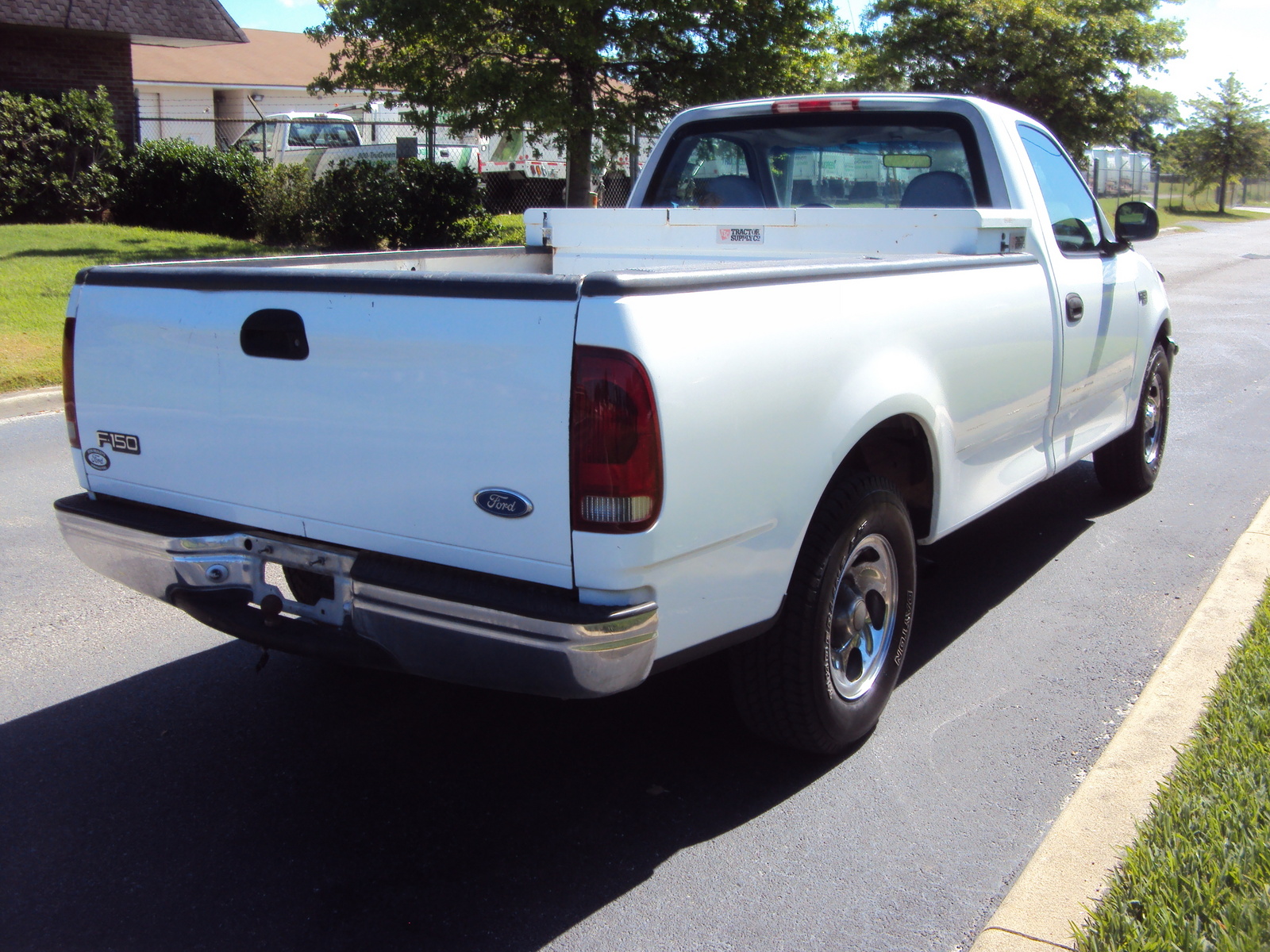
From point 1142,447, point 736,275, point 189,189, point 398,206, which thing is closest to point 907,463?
point 736,275

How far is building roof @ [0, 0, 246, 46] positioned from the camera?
60.6 ft

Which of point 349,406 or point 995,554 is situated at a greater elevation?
point 349,406

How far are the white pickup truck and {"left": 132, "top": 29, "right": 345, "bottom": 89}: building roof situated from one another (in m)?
32.3

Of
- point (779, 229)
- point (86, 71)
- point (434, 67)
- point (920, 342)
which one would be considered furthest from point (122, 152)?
point (920, 342)

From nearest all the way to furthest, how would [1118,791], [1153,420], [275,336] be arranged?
[275,336]
[1118,791]
[1153,420]

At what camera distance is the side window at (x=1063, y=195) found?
5141 mm

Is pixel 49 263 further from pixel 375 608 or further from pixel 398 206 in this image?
pixel 375 608

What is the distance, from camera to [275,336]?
3.05m

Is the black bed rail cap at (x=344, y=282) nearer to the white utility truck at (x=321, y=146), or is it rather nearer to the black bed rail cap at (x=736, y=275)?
the black bed rail cap at (x=736, y=275)

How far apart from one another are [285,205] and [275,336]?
15423mm

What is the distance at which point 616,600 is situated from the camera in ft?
8.77

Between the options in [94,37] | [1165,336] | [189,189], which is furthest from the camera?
[94,37]

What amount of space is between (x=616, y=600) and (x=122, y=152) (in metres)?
19.7

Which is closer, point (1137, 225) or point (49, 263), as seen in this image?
point (1137, 225)
